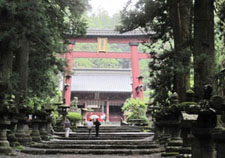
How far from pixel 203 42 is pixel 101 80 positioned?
33.3 m

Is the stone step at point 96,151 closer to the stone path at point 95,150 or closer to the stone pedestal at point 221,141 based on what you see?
the stone path at point 95,150

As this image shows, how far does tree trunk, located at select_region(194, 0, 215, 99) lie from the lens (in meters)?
6.79

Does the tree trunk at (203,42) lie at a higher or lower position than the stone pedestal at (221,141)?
higher

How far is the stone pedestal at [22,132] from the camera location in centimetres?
1121

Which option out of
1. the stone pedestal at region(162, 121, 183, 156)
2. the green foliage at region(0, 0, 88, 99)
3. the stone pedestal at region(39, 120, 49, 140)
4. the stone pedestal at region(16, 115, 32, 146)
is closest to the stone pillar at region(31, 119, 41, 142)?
the stone pedestal at region(39, 120, 49, 140)

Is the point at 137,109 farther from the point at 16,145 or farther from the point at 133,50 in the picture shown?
the point at 16,145

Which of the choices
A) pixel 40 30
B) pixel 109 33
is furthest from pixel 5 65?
pixel 109 33

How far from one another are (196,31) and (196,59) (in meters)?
0.77

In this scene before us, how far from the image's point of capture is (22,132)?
11523 millimetres

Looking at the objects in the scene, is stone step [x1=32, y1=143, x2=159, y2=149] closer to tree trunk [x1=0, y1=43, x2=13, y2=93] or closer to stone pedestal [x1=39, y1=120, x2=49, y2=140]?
stone pedestal [x1=39, y1=120, x2=49, y2=140]

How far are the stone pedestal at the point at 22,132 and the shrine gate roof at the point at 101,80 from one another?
80.1 feet

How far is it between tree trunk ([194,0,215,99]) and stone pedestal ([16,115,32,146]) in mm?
6658

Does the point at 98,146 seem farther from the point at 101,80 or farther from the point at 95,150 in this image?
the point at 101,80

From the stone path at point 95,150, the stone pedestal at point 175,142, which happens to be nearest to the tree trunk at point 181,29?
the stone pedestal at point 175,142
